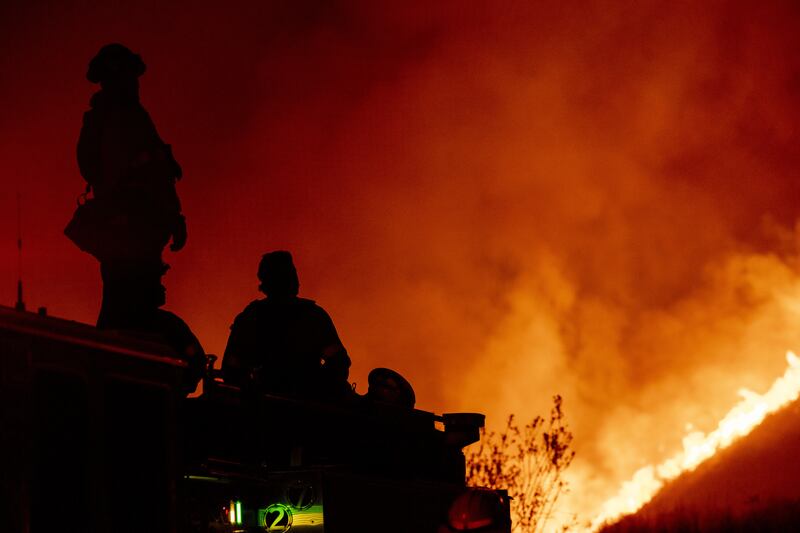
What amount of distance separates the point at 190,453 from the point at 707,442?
26.9m

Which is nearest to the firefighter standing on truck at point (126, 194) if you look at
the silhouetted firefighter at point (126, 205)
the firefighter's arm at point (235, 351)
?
the silhouetted firefighter at point (126, 205)

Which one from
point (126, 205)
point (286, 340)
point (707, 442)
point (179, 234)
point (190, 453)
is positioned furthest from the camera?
point (707, 442)

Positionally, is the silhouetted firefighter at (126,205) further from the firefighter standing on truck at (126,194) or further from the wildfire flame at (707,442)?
the wildfire flame at (707,442)

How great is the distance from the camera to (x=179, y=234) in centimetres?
1204

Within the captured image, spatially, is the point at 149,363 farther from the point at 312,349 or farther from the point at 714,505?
the point at 714,505

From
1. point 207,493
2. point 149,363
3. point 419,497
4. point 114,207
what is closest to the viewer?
point 149,363

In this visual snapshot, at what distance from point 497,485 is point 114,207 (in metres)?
19.8

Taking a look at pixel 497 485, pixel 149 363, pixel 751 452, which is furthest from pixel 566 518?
pixel 149 363

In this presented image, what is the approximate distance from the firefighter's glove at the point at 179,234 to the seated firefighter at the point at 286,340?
144cm

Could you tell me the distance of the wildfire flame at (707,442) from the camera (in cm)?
3353

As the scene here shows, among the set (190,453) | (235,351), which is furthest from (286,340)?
(190,453)

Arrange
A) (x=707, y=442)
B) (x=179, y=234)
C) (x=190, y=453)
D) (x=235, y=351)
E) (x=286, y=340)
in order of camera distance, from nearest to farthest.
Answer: (x=190, y=453) < (x=179, y=234) < (x=286, y=340) < (x=235, y=351) < (x=707, y=442)

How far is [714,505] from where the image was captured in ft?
121

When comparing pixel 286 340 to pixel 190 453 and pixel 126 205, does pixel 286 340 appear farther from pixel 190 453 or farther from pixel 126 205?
pixel 190 453
